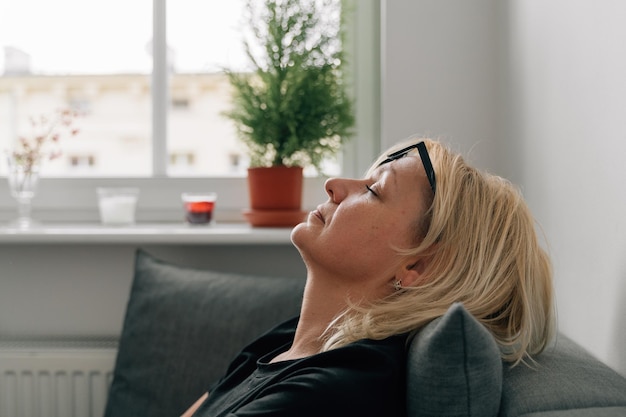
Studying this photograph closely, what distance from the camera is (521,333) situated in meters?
1.21

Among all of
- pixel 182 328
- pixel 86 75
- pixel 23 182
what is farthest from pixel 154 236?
pixel 86 75

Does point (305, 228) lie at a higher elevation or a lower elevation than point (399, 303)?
higher

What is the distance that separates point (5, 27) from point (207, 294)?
47.9 inches

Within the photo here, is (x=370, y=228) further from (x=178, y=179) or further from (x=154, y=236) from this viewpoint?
(x=178, y=179)

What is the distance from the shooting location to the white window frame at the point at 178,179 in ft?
7.66

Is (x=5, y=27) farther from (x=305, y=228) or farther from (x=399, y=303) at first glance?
(x=399, y=303)

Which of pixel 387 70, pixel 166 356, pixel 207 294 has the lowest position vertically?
pixel 166 356

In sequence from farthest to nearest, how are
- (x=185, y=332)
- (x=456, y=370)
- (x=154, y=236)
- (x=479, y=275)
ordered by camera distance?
(x=154, y=236) → (x=185, y=332) → (x=479, y=275) → (x=456, y=370)

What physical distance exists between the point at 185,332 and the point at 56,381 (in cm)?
51

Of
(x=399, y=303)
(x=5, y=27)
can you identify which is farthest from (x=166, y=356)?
(x=5, y=27)

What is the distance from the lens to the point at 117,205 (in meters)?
2.27

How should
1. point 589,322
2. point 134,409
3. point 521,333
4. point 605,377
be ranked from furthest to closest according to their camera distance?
1. point 134,409
2. point 589,322
3. point 521,333
4. point 605,377

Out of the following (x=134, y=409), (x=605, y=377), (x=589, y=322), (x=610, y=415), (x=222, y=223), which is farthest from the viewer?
(x=222, y=223)

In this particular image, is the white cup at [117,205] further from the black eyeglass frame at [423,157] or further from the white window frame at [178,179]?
the black eyeglass frame at [423,157]
